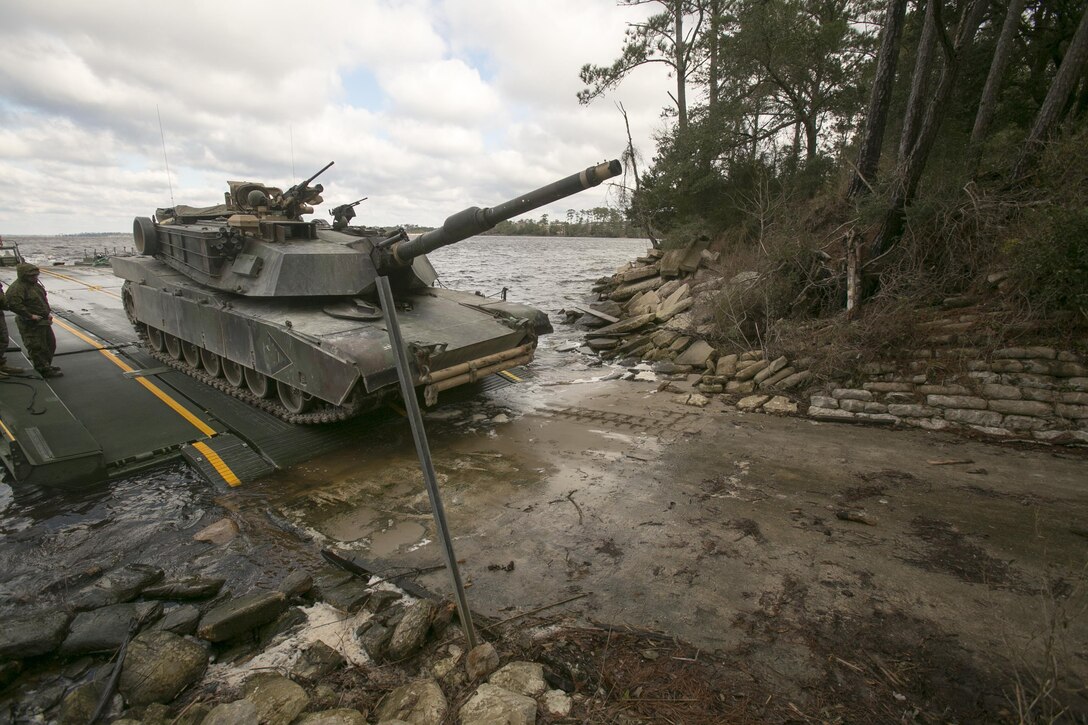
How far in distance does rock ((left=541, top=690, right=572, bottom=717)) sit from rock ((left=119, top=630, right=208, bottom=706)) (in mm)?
1892

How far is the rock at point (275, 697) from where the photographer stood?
2.67 meters

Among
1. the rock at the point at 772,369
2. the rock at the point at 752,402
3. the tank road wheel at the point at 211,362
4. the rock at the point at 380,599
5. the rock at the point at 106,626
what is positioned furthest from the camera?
the tank road wheel at the point at 211,362

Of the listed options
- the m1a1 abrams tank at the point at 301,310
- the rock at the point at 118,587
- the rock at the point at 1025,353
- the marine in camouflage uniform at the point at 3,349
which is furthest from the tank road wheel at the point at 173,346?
the rock at the point at 1025,353

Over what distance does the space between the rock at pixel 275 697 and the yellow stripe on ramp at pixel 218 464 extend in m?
3.26

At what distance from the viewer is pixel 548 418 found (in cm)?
757

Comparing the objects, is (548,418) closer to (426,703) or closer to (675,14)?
(426,703)

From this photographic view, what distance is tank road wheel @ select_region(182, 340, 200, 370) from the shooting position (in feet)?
29.6

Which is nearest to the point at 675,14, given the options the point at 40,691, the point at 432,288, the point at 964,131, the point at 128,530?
the point at 964,131

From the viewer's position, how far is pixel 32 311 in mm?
7762

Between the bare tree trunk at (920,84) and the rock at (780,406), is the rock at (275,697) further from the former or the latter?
the bare tree trunk at (920,84)

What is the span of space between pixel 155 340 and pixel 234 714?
9494mm

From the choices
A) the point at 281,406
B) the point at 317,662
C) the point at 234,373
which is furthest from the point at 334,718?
the point at 234,373

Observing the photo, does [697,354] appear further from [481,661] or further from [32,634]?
[32,634]

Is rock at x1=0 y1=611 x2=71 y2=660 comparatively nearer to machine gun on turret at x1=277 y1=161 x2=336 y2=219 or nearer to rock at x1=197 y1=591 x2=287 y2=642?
rock at x1=197 y1=591 x2=287 y2=642
